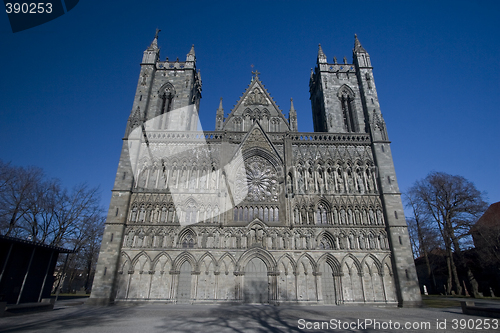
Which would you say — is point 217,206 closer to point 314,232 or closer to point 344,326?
point 314,232

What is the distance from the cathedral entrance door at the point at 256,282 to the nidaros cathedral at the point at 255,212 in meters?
0.07

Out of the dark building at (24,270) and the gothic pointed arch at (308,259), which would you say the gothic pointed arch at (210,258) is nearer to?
the gothic pointed arch at (308,259)

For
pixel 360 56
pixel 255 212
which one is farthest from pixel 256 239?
pixel 360 56

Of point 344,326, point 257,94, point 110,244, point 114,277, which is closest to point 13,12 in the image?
point 110,244

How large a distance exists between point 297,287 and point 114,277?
44.1ft

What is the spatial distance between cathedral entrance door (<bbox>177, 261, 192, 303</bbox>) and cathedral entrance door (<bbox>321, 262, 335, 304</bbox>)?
394 inches

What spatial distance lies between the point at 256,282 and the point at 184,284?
538 cm

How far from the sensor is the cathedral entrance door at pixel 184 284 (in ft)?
68.0

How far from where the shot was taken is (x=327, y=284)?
70.1ft

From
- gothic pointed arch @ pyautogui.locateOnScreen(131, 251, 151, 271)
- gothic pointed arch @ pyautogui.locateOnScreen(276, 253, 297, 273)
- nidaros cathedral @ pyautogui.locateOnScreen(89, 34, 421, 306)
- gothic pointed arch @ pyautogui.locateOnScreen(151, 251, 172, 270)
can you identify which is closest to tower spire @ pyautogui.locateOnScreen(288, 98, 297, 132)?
nidaros cathedral @ pyautogui.locateOnScreen(89, 34, 421, 306)

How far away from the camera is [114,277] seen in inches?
819

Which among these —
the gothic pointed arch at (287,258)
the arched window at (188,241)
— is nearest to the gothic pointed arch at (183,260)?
the arched window at (188,241)

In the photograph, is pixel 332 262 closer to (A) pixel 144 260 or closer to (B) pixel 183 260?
(B) pixel 183 260

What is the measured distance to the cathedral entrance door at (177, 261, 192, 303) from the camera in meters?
20.7
